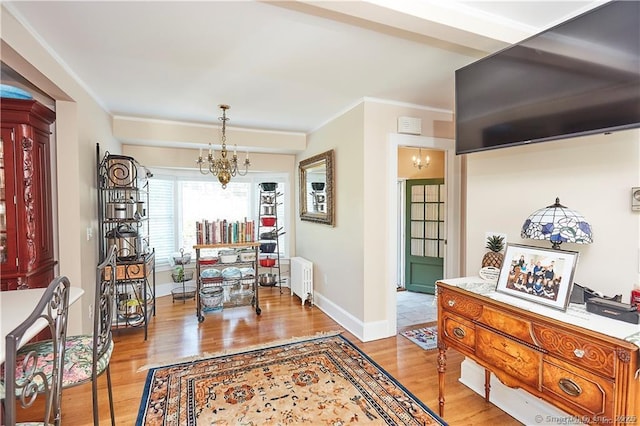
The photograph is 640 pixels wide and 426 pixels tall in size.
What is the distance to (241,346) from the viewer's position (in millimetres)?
3102

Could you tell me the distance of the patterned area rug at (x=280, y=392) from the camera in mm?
2053

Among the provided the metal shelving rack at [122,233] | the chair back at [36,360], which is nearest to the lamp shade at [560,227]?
the chair back at [36,360]

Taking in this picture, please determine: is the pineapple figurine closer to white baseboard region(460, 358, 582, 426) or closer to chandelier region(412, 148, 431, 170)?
white baseboard region(460, 358, 582, 426)

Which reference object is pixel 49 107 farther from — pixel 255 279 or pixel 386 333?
pixel 386 333

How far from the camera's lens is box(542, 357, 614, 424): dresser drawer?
48.9 inches

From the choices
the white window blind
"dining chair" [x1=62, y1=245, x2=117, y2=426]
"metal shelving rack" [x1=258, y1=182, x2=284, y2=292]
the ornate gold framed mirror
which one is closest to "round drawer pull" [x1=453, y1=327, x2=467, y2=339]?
"dining chair" [x1=62, y1=245, x2=117, y2=426]

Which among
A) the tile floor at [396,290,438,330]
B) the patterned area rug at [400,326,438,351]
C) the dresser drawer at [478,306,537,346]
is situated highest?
the dresser drawer at [478,306,537,346]

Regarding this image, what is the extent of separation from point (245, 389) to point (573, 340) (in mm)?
2081

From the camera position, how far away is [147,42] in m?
2.11

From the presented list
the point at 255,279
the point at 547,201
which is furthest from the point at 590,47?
the point at 255,279

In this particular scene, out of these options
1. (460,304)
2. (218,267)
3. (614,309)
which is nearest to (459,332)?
(460,304)

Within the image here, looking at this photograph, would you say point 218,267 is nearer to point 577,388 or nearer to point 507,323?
point 507,323

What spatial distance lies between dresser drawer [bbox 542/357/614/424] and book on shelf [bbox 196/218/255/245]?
3.23 m

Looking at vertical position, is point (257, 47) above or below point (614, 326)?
above
